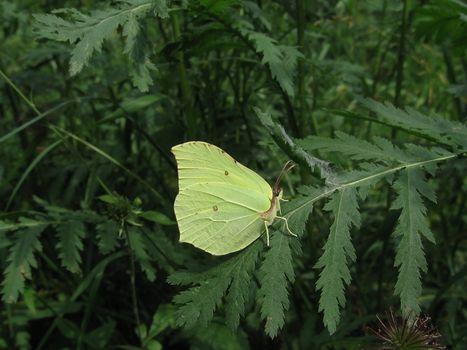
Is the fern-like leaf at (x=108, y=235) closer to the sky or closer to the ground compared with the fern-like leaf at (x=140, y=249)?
closer to the sky

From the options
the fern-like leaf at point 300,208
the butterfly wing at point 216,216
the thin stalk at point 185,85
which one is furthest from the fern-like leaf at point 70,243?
the fern-like leaf at point 300,208

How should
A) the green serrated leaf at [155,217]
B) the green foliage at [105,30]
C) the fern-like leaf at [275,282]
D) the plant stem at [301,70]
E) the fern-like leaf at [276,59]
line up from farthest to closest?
the plant stem at [301,70], the green serrated leaf at [155,217], the fern-like leaf at [276,59], the green foliage at [105,30], the fern-like leaf at [275,282]

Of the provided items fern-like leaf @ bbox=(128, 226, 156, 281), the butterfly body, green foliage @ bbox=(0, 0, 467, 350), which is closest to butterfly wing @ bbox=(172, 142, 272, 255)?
the butterfly body

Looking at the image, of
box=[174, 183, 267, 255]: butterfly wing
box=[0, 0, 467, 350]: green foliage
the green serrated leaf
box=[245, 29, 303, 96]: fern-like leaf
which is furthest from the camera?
the green serrated leaf

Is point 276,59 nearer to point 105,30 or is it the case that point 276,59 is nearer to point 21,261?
point 105,30

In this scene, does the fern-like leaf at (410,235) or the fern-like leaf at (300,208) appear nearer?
the fern-like leaf at (410,235)

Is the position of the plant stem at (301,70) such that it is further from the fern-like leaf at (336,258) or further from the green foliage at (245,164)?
the fern-like leaf at (336,258)

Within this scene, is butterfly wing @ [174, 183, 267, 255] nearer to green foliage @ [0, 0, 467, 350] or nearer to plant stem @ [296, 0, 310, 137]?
green foliage @ [0, 0, 467, 350]
